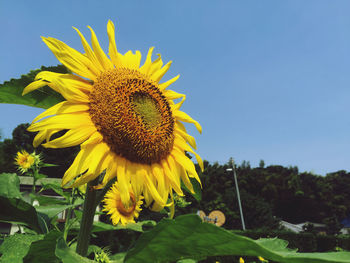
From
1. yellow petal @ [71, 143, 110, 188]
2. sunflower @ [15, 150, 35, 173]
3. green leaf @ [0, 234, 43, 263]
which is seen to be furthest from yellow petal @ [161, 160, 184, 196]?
sunflower @ [15, 150, 35, 173]

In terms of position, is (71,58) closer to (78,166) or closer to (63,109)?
(63,109)

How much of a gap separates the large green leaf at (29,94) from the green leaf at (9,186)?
1.76 ft

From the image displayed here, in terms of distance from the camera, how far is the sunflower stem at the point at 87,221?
2.98 ft

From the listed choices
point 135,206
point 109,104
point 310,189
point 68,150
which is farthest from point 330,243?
point 310,189

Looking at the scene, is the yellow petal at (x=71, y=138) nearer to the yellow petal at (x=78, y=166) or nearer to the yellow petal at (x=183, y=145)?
the yellow petal at (x=78, y=166)

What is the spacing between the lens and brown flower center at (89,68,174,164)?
1.08 m

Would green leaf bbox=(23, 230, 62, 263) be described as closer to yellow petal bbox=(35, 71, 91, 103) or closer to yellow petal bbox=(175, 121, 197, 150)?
yellow petal bbox=(35, 71, 91, 103)

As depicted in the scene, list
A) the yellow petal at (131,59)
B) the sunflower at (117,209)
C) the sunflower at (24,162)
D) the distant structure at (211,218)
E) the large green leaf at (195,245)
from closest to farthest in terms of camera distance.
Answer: the large green leaf at (195,245)
the yellow petal at (131,59)
the distant structure at (211,218)
the sunflower at (117,209)
the sunflower at (24,162)

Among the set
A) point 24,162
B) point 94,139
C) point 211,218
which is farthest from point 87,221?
point 211,218

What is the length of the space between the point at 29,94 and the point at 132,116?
1.24 feet

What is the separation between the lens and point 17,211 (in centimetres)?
103

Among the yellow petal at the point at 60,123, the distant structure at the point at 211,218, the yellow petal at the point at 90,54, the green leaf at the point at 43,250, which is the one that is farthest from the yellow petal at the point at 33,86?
the distant structure at the point at 211,218

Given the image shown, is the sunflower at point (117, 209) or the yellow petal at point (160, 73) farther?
the sunflower at point (117, 209)

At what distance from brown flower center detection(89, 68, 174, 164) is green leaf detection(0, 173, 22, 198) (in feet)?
2.10
